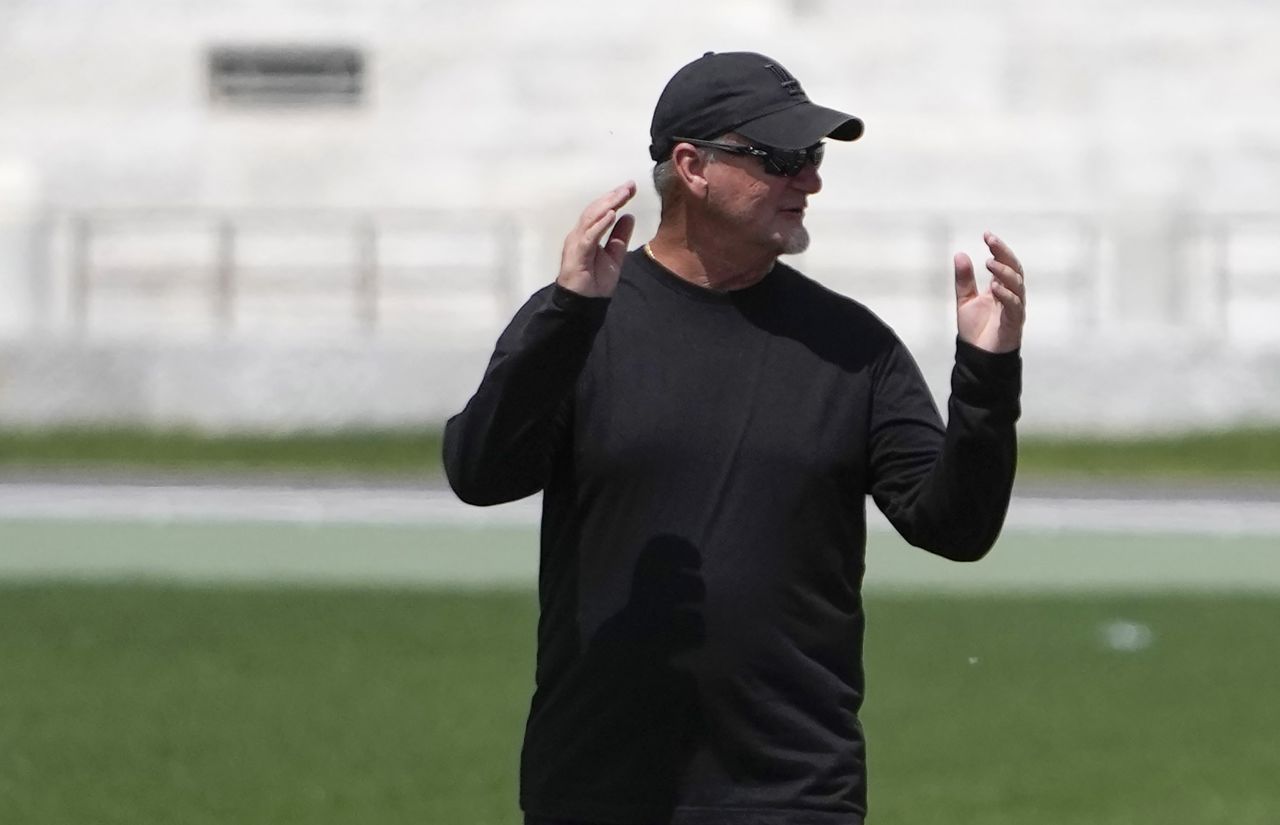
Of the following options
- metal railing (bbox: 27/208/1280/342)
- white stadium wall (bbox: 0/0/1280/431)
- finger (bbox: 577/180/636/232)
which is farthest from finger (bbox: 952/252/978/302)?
metal railing (bbox: 27/208/1280/342)

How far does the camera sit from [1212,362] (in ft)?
74.7

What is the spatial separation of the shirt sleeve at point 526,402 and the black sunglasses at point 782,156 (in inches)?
15.5

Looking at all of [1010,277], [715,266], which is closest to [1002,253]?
[1010,277]

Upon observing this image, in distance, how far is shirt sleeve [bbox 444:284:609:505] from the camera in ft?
15.0

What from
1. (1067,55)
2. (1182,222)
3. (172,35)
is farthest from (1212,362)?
(172,35)

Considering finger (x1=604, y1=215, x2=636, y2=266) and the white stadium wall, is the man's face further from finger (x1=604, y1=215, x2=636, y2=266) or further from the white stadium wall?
the white stadium wall

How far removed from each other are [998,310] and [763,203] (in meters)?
0.46

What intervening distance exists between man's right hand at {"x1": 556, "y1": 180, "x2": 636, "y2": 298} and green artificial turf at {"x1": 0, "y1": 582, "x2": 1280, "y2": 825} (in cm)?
428

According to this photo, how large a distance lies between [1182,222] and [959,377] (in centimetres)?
1926

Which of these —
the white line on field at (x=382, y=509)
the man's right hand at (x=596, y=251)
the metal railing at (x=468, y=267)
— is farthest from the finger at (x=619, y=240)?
the metal railing at (x=468, y=267)

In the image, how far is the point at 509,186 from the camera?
25.2 meters

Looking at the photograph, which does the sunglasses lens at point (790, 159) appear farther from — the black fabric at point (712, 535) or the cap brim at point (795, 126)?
the black fabric at point (712, 535)

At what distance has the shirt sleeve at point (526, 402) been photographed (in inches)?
180

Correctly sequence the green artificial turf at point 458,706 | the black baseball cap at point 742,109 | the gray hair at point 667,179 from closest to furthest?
the black baseball cap at point 742,109 → the gray hair at point 667,179 → the green artificial turf at point 458,706
